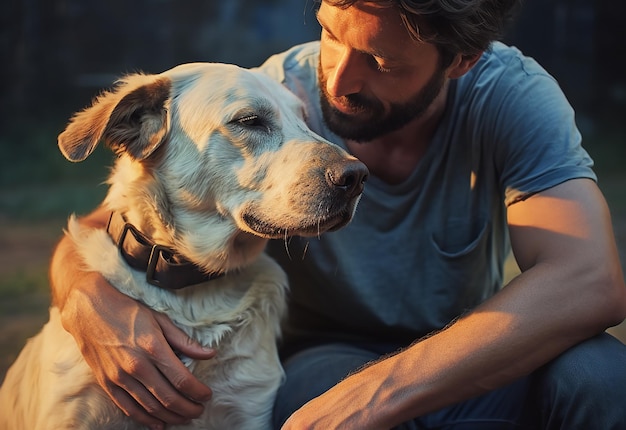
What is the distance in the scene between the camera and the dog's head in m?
1.86

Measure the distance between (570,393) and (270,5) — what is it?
522 centimetres

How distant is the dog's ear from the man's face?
1.47 ft

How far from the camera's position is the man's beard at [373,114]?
2.17m

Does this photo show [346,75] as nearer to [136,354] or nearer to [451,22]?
[451,22]

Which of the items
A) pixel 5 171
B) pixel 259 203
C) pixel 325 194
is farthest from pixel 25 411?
pixel 5 171

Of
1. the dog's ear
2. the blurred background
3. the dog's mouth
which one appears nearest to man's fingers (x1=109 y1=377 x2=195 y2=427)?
the dog's mouth

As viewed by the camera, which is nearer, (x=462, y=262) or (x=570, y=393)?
(x=570, y=393)

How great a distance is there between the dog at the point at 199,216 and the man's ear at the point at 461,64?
469 millimetres

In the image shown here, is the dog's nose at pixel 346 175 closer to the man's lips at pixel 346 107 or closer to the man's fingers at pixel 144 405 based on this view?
the man's lips at pixel 346 107

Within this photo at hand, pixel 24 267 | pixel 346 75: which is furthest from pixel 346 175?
pixel 24 267

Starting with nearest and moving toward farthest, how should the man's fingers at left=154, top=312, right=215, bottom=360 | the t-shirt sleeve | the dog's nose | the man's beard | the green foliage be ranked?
the dog's nose
the man's fingers at left=154, top=312, right=215, bottom=360
the t-shirt sleeve
the man's beard
the green foliage

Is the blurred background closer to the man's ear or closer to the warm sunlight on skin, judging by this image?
the man's ear

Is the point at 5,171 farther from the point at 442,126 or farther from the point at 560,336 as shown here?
the point at 560,336

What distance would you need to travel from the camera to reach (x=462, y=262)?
231 centimetres
